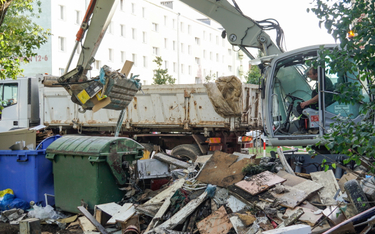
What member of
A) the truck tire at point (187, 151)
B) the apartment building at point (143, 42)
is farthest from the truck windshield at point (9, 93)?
the apartment building at point (143, 42)

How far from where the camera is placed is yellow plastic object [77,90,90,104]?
6601mm

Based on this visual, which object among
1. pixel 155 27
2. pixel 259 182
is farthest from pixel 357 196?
pixel 155 27

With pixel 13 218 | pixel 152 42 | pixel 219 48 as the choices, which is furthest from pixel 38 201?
→ pixel 219 48

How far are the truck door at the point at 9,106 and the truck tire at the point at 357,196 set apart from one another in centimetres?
1007

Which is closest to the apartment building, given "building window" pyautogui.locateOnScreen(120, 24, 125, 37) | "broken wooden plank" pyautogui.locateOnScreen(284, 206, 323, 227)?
"building window" pyautogui.locateOnScreen(120, 24, 125, 37)

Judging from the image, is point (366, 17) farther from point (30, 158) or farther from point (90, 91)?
point (30, 158)

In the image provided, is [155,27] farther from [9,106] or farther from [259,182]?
[259,182]

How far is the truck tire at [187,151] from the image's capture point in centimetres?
946

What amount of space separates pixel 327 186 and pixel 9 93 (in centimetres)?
970

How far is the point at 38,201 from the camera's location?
263 inches

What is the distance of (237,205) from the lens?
5.17 m

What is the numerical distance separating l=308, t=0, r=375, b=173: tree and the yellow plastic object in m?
4.07

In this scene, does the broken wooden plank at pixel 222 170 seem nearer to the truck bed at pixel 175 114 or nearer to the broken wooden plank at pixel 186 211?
the broken wooden plank at pixel 186 211

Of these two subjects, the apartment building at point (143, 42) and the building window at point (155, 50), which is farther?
the building window at point (155, 50)
